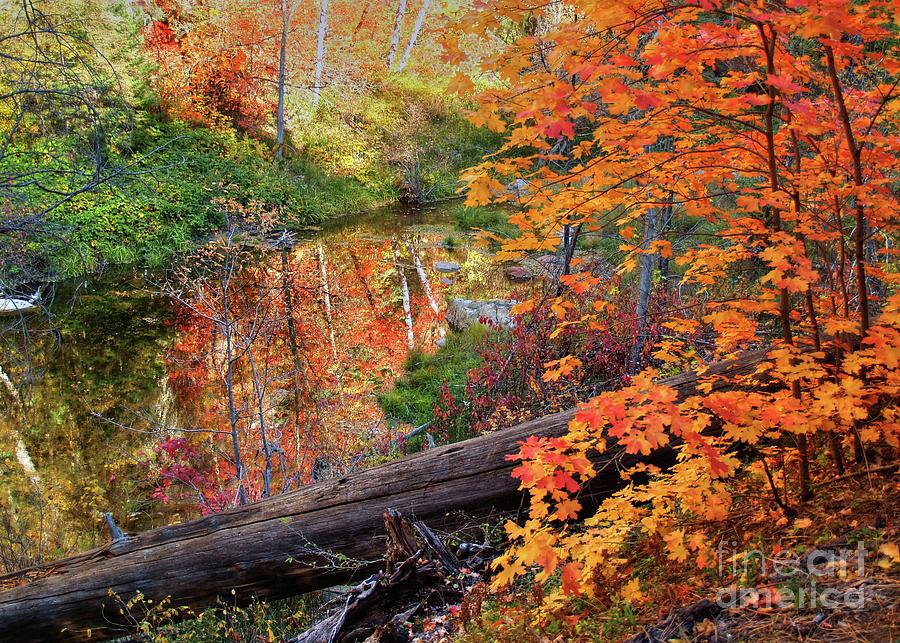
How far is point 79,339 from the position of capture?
8992 mm

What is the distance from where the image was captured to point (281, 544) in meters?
3.56

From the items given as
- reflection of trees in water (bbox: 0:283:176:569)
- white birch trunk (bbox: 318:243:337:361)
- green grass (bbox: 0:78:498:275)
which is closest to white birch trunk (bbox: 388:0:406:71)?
green grass (bbox: 0:78:498:275)

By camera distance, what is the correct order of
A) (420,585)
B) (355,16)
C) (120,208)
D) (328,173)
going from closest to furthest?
(420,585) → (120,208) → (328,173) → (355,16)

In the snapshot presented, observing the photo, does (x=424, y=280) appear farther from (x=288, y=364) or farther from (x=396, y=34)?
(x=396, y=34)

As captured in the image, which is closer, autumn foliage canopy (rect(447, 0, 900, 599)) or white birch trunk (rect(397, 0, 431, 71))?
autumn foliage canopy (rect(447, 0, 900, 599))

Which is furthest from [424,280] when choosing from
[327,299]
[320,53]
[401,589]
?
[320,53]

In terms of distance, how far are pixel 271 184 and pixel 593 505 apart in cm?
1362

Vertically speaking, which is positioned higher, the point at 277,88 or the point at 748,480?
the point at 277,88

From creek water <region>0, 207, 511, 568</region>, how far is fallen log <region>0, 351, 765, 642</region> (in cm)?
128

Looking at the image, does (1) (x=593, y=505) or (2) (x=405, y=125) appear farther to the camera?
(2) (x=405, y=125)

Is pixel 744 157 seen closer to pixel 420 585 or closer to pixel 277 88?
pixel 420 585

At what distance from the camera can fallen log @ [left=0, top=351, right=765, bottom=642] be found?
11.5ft

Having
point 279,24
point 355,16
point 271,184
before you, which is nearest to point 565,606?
point 271,184

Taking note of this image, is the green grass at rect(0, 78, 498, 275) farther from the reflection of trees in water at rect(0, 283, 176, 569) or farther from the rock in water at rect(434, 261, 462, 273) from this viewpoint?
the rock in water at rect(434, 261, 462, 273)
